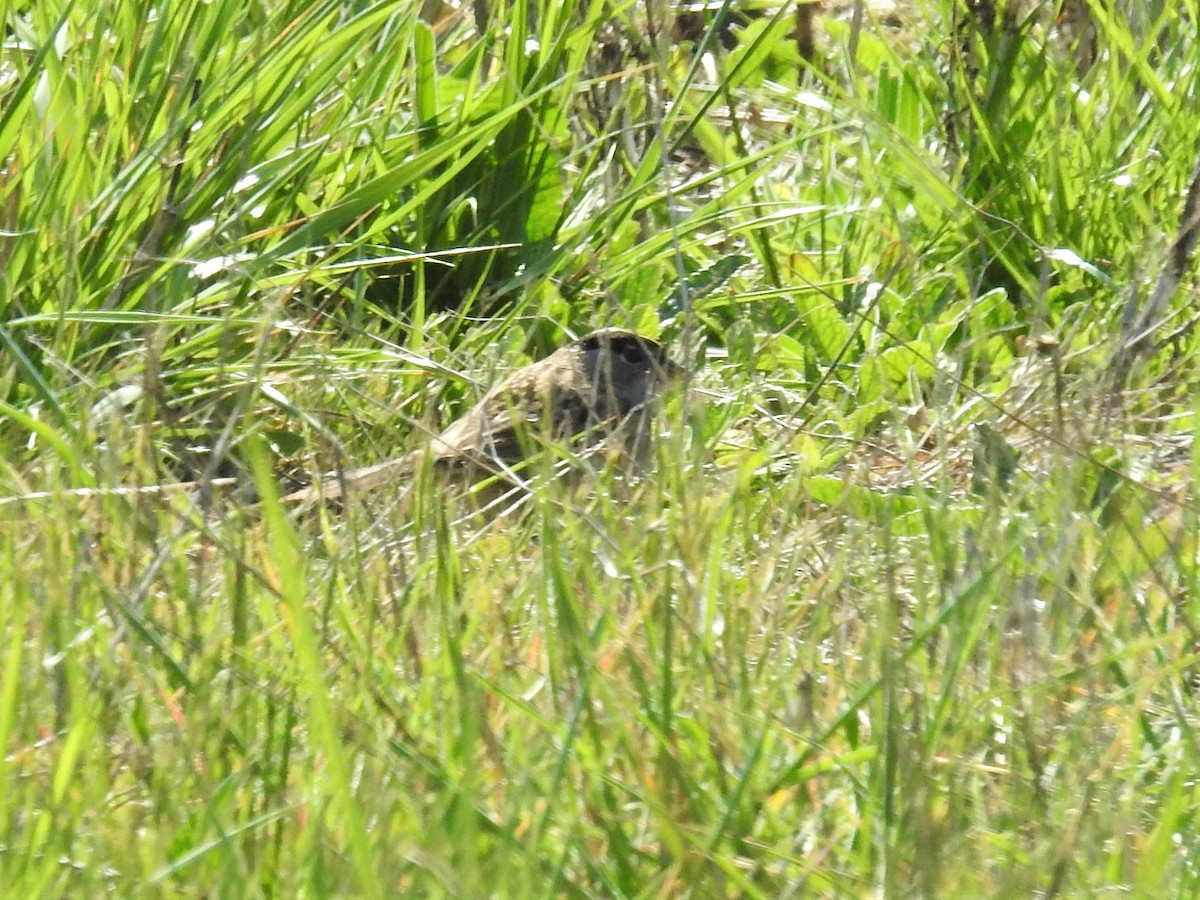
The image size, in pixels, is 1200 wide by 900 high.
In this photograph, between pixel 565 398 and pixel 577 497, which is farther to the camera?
pixel 565 398

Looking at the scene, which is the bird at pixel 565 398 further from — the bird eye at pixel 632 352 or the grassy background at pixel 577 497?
the grassy background at pixel 577 497

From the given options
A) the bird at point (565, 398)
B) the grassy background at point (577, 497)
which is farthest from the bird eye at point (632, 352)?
the grassy background at point (577, 497)

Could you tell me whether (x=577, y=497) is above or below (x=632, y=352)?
above

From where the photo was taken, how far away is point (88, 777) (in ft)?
5.74

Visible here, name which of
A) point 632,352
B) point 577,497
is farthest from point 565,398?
point 577,497

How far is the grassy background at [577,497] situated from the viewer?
1.70 metres

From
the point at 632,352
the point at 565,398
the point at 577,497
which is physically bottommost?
the point at 565,398

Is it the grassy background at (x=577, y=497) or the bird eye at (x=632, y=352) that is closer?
the grassy background at (x=577, y=497)

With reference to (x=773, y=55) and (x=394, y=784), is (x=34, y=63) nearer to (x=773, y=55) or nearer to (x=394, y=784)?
(x=394, y=784)

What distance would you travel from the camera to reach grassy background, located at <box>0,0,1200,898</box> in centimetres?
170

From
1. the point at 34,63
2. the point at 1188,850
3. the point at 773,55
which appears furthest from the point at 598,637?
the point at 773,55

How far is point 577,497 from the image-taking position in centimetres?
233

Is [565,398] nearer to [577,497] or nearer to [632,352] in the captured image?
[632,352]

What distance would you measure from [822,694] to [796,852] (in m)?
0.38
